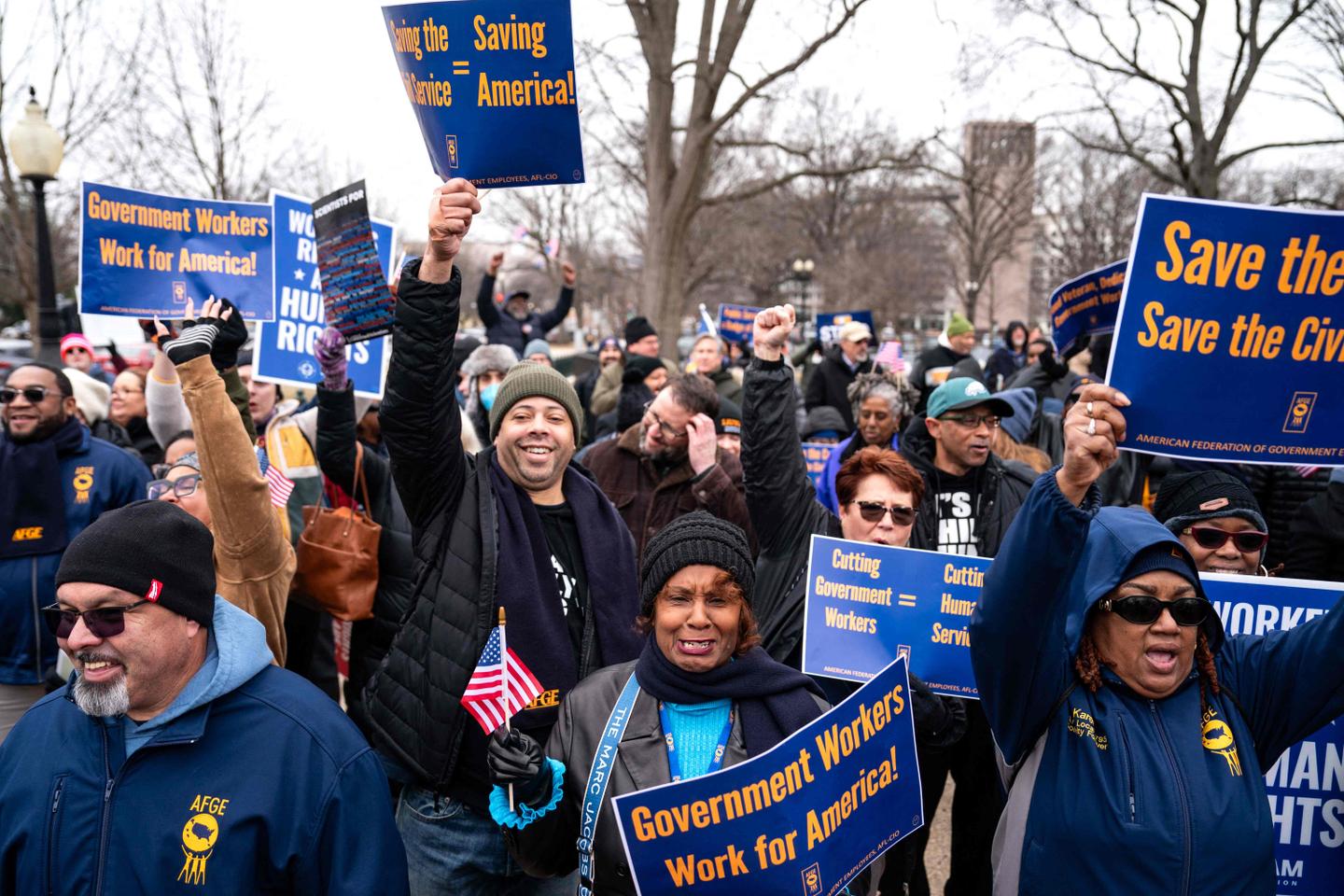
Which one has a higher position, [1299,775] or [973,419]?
[973,419]

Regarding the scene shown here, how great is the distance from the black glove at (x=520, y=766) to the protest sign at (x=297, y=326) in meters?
3.47


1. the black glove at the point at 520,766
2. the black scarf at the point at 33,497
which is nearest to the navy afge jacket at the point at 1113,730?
the black glove at the point at 520,766

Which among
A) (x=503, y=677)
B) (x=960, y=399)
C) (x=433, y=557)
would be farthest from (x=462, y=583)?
(x=960, y=399)

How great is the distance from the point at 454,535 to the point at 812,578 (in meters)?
1.20

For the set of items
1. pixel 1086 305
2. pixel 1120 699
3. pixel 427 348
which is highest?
pixel 1086 305

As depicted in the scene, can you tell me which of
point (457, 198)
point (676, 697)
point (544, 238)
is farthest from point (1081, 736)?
point (544, 238)

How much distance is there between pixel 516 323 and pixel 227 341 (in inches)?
291

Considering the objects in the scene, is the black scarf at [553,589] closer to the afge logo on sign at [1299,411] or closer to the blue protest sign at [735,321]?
the afge logo on sign at [1299,411]

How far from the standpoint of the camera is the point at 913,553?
3469 millimetres

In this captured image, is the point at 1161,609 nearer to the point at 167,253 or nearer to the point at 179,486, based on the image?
the point at 179,486

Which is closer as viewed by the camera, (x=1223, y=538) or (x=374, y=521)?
(x=1223, y=538)

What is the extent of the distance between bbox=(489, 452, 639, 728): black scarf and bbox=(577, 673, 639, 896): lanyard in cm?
47

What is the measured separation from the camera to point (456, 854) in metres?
2.89

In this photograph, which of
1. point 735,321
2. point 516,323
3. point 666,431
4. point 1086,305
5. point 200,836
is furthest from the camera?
point 735,321
